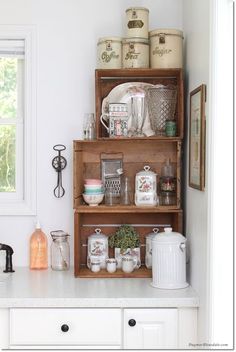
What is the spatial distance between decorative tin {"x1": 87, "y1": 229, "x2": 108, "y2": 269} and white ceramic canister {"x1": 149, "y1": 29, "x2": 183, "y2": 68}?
3.31 ft

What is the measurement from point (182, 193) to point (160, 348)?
3.06 feet

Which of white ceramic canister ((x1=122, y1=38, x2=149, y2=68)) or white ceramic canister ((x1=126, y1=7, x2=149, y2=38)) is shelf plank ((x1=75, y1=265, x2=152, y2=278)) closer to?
white ceramic canister ((x1=122, y1=38, x2=149, y2=68))

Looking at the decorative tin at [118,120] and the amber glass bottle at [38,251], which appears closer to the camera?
the decorative tin at [118,120]

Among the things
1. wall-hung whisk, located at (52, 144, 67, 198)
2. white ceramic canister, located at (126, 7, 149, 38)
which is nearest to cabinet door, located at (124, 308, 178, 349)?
wall-hung whisk, located at (52, 144, 67, 198)

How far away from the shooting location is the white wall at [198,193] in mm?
2359

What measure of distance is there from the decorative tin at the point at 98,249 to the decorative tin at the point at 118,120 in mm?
591

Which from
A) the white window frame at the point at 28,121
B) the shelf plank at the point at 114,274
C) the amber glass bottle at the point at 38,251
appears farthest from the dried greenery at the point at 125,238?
the white window frame at the point at 28,121

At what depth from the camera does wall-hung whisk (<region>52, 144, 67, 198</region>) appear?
10.4ft

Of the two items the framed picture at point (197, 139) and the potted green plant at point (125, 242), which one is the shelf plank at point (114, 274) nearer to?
the potted green plant at point (125, 242)

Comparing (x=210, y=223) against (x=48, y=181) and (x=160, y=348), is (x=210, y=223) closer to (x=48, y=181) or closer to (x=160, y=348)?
(x=160, y=348)

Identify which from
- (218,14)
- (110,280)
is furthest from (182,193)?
(218,14)

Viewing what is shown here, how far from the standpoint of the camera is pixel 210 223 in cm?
222

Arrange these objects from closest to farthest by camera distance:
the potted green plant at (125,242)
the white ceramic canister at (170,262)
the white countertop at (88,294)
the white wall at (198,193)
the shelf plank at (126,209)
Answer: the white wall at (198,193)
the white countertop at (88,294)
the white ceramic canister at (170,262)
the shelf plank at (126,209)
the potted green plant at (125,242)

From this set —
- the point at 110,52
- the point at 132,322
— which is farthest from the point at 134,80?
the point at 132,322
